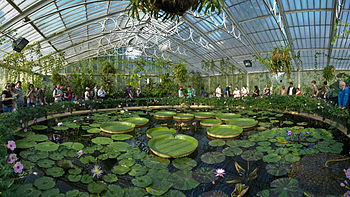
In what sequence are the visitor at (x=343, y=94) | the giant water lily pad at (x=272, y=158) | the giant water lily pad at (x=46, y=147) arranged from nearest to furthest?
the giant water lily pad at (x=272, y=158) → the giant water lily pad at (x=46, y=147) → the visitor at (x=343, y=94)

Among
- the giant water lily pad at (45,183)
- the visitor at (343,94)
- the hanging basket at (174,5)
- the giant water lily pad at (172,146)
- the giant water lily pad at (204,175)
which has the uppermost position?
the hanging basket at (174,5)

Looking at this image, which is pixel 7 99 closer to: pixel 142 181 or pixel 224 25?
pixel 142 181

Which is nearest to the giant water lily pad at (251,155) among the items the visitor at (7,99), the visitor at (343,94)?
the visitor at (343,94)

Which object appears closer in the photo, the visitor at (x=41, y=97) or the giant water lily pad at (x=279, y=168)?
the giant water lily pad at (x=279, y=168)

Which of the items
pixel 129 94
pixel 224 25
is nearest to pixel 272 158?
pixel 129 94

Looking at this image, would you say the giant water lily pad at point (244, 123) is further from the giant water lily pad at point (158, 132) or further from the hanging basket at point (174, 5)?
the hanging basket at point (174, 5)

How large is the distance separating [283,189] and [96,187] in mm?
1883

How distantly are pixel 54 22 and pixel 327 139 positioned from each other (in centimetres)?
1578

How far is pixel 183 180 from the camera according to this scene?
6.65 ft

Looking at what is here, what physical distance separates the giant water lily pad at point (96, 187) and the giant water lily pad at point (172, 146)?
0.99 metres

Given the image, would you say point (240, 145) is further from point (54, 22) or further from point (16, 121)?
point (54, 22)

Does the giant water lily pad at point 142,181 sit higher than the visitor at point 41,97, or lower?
lower

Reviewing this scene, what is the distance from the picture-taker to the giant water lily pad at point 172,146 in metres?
2.73

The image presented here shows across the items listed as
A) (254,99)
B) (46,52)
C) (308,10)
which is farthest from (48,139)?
(46,52)
